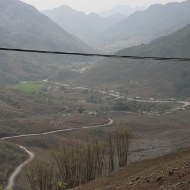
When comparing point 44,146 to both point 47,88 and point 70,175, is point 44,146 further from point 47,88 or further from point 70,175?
point 47,88

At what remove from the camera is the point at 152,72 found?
5290 inches

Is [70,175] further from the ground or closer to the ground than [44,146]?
further from the ground

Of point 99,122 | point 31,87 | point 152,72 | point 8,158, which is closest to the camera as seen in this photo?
point 8,158

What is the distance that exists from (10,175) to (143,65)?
4346 inches

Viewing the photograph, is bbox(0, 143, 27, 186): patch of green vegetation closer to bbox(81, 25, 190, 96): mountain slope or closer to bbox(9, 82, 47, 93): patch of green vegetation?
bbox(81, 25, 190, 96): mountain slope

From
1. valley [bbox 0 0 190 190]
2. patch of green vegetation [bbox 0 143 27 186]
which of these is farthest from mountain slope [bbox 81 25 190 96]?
patch of green vegetation [bbox 0 143 27 186]

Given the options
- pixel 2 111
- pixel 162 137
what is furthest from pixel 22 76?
pixel 162 137

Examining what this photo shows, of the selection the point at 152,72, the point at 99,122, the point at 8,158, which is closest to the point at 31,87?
the point at 152,72

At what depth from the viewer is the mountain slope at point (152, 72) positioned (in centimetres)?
12025

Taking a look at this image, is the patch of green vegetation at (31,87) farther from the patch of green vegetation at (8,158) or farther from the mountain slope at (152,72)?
the patch of green vegetation at (8,158)

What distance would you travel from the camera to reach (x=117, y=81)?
456 ft

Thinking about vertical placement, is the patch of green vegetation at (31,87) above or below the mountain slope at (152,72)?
below

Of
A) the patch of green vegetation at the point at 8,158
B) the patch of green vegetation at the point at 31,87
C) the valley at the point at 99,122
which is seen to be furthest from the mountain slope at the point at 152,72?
the patch of green vegetation at the point at 8,158

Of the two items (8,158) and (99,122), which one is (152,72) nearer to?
(99,122)
